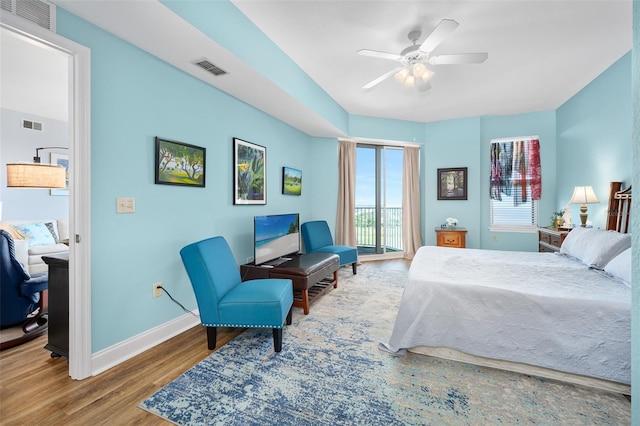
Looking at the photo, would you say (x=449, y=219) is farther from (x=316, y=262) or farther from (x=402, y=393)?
(x=402, y=393)

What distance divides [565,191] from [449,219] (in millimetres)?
1784

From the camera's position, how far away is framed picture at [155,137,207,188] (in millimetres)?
2395

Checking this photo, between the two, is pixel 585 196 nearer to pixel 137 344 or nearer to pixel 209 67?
pixel 209 67

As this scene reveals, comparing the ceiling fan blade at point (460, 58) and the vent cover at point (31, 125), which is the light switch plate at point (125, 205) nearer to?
the ceiling fan blade at point (460, 58)

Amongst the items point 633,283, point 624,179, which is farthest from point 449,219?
point 633,283

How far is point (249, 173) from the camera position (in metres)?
3.54

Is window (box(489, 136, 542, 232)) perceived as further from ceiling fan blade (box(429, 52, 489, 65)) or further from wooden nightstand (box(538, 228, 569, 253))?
ceiling fan blade (box(429, 52, 489, 65))

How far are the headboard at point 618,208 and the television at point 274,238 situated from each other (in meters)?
3.76

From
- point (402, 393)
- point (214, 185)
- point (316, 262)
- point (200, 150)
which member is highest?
point (200, 150)

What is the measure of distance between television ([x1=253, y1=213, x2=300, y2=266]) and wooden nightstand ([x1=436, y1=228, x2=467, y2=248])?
113 inches

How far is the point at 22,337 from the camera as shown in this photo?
236 centimetres

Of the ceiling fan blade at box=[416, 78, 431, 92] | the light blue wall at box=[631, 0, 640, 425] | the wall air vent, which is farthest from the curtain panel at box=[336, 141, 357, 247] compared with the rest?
the light blue wall at box=[631, 0, 640, 425]

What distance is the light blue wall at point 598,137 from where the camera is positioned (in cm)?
314

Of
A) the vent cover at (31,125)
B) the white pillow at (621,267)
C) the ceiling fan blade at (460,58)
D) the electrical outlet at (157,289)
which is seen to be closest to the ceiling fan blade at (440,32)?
the ceiling fan blade at (460,58)
